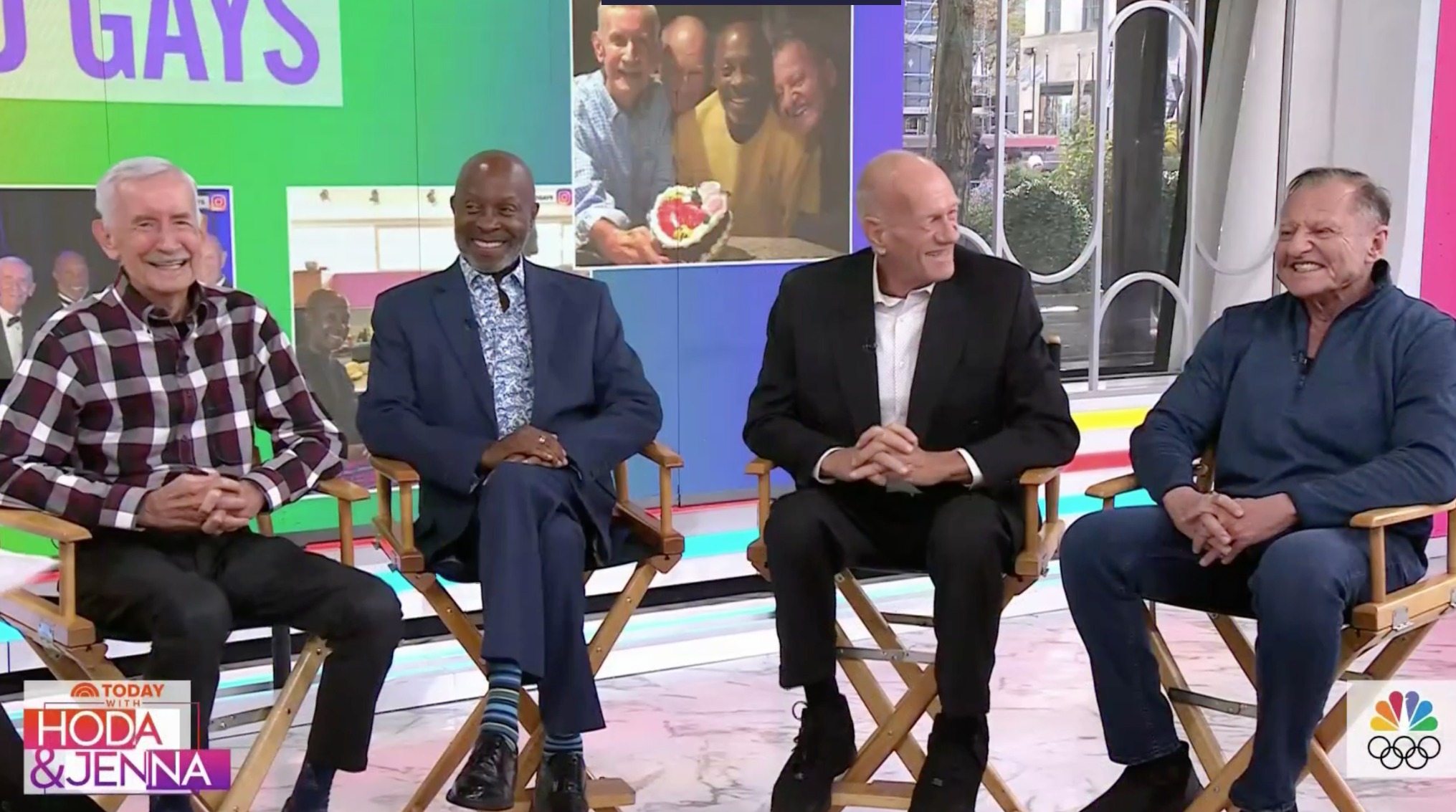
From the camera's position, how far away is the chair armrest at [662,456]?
2.93 m

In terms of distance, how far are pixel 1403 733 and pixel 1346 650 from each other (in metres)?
0.67

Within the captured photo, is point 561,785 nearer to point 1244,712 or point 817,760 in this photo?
point 817,760

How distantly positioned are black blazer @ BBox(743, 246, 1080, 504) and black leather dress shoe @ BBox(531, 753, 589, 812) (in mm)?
734

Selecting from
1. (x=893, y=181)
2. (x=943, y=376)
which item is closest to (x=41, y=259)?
(x=893, y=181)

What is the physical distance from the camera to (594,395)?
3.05m

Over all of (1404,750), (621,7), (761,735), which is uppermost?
(621,7)

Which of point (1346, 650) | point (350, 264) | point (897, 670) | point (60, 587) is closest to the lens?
point (60, 587)

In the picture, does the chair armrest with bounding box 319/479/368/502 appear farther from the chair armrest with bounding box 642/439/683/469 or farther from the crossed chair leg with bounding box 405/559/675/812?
the chair armrest with bounding box 642/439/683/469

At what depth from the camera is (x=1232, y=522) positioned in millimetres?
2621

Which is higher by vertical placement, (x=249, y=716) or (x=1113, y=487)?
(x=1113, y=487)

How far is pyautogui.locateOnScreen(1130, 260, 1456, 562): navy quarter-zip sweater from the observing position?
2602 mm

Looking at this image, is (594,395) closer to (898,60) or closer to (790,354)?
(790,354)

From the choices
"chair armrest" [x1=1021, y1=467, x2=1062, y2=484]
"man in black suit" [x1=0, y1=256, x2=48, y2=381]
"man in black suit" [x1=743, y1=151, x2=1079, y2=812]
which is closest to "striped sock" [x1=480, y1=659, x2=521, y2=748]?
"man in black suit" [x1=743, y1=151, x2=1079, y2=812]

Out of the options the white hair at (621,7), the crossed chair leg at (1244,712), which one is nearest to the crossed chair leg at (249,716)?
the crossed chair leg at (1244,712)
